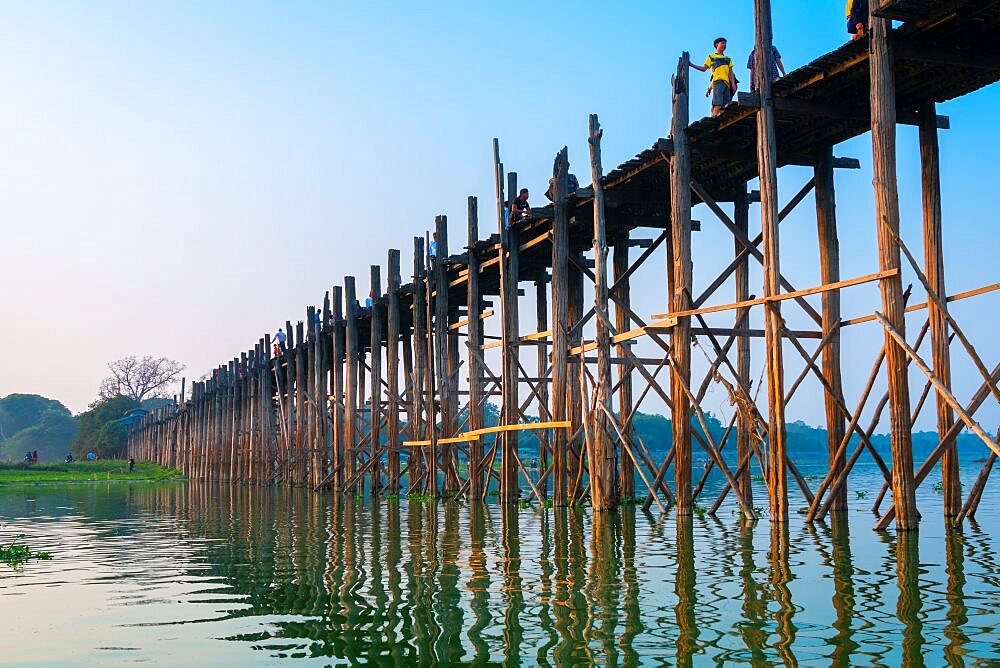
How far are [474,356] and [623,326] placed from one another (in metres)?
3.47

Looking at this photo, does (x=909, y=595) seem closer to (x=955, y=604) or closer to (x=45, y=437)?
(x=955, y=604)

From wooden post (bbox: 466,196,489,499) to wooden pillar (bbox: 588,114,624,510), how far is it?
17.6 feet

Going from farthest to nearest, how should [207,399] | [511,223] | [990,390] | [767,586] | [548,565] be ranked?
[207,399] → [511,223] → [990,390] → [548,565] → [767,586]

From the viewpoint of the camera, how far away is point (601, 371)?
17.6 meters

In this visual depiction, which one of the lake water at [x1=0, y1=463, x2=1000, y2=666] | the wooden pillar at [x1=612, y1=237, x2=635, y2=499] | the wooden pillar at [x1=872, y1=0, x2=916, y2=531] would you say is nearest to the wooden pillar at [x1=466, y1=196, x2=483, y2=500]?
the wooden pillar at [x1=612, y1=237, x2=635, y2=499]

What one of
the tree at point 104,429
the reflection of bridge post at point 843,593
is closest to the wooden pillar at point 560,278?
the reflection of bridge post at point 843,593

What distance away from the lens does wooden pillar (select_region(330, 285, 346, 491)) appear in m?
31.4

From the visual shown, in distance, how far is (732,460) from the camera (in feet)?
236

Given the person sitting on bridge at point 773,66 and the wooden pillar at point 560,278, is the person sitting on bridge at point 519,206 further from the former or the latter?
the person sitting on bridge at point 773,66

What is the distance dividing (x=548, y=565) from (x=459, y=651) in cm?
426

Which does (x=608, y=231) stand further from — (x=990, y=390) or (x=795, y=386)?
(x=990, y=390)

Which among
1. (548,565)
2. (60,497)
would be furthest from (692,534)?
(60,497)

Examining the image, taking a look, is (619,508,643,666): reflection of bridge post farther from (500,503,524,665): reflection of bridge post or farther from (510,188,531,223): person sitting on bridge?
(510,188,531,223): person sitting on bridge

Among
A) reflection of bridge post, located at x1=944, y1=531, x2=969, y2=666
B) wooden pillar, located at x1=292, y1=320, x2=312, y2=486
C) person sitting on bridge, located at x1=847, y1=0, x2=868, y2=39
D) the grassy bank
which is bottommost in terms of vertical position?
reflection of bridge post, located at x1=944, y1=531, x2=969, y2=666
